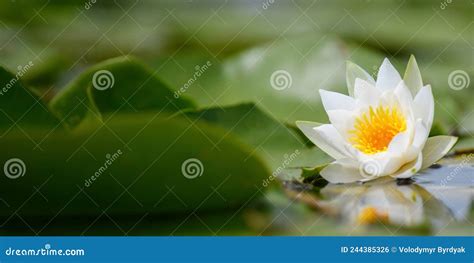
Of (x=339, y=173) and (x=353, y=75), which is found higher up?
(x=353, y=75)

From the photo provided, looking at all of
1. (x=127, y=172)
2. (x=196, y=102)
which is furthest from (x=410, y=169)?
(x=127, y=172)

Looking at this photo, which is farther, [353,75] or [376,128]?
[353,75]

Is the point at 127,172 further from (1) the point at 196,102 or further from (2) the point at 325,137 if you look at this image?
(2) the point at 325,137

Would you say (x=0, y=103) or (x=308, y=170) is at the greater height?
(x=308, y=170)

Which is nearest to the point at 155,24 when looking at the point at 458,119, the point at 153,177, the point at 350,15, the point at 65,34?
the point at 65,34

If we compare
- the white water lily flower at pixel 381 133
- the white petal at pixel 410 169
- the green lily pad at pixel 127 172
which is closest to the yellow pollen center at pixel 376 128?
the white water lily flower at pixel 381 133

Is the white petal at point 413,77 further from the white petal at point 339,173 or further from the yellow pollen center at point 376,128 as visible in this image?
the white petal at point 339,173
